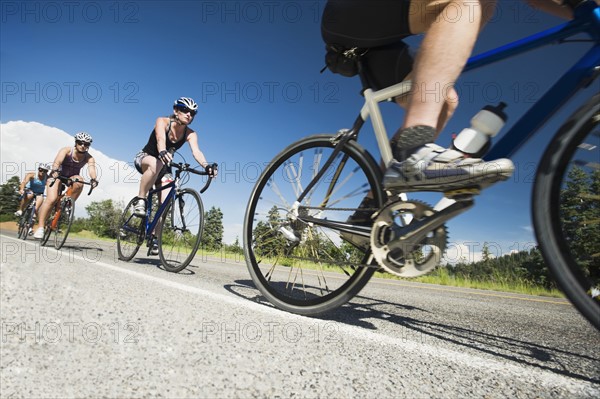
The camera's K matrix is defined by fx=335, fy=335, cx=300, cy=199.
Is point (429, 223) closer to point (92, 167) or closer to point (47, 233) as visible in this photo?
point (92, 167)

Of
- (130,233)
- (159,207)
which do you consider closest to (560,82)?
(159,207)

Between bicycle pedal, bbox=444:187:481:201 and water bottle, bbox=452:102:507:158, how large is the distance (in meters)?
0.16

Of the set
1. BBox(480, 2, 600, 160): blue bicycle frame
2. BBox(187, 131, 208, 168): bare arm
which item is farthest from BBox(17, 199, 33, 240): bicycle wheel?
BBox(480, 2, 600, 160): blue bicycle frame

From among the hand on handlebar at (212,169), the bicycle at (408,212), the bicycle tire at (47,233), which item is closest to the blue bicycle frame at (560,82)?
the bicycle at (408,212)

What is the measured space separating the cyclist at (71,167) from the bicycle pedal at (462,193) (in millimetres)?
7540

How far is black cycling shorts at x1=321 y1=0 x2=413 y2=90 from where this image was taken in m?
1.74

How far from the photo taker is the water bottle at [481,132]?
4.84 ft

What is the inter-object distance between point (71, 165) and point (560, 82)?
8.75 meters

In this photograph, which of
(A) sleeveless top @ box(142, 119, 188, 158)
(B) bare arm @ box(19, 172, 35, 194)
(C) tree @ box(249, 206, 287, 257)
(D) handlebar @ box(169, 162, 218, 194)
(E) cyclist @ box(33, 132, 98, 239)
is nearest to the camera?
(C) tree @ box(249, 206, 287, 257)

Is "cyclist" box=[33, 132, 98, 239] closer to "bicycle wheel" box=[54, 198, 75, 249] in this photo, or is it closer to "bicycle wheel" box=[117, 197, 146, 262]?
"bicycle wheel" box=[54, 198, 75, 249]

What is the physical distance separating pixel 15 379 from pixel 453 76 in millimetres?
1816

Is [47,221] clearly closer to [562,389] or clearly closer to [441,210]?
[441,210]

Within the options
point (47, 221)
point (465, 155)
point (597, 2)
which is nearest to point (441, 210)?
point (465, 155)

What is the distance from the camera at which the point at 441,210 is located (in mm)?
1612
